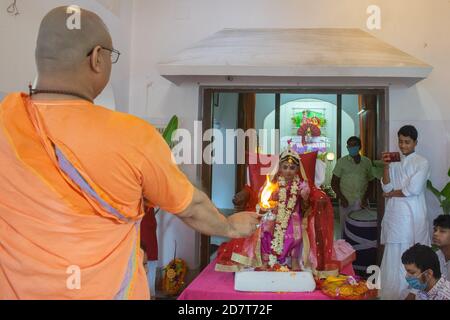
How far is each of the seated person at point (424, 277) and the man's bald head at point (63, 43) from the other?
2.59 m

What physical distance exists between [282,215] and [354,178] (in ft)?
7.28

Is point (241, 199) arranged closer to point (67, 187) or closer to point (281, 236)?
point (281, 236)

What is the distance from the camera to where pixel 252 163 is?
419 centimetres

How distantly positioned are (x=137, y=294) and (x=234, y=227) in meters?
0.37

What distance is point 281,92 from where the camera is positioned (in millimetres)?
4801

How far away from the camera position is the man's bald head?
1065 mm

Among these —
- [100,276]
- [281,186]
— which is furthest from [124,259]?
[281,186]

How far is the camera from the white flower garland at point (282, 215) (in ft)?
11.1

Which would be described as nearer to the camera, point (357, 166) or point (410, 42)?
point (410, 42)

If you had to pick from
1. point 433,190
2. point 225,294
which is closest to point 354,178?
point 433,190

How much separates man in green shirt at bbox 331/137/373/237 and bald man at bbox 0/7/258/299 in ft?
15.0

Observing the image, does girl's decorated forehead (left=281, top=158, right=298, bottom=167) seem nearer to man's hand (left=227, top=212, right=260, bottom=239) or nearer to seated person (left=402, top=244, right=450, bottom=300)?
seated person (left=402, top=244, right=450, bottom=300)

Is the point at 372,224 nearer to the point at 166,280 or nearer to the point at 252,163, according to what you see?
the point at 252,163

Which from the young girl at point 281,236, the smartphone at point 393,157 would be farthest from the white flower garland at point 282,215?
the smartphone at point 393,157
